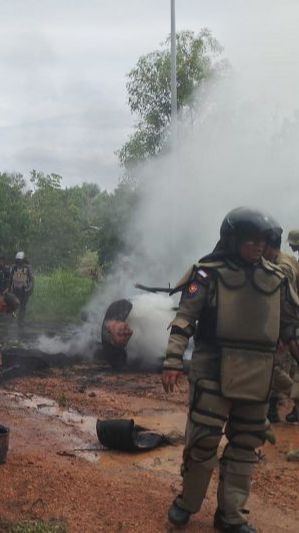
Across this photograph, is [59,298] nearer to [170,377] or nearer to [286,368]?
[286,368]

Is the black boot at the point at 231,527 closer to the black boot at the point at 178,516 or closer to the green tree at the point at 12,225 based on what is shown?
the black boot at the point at 178,516

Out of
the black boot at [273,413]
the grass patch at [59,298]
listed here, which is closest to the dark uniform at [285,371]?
the black boot at [273,413]

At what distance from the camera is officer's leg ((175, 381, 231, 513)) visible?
11.0ft

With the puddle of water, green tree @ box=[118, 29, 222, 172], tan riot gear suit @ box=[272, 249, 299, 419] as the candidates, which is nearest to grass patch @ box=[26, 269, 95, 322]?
green tree @ box=[118, 29, 222, 172]

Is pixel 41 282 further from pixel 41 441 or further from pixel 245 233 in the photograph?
pixel 245 233

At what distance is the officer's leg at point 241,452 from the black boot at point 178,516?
201mm

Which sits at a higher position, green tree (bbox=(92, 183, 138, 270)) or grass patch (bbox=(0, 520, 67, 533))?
green tree (bbox=(92, 183, 138, 270))

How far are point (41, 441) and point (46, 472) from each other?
102 centimetres

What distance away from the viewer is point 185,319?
137 inches

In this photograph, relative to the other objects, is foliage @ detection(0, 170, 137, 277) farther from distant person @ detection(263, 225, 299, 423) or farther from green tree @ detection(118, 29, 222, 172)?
distant person @ detection(263, 225, 299, 423)

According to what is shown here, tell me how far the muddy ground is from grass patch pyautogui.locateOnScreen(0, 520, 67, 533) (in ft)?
0.12

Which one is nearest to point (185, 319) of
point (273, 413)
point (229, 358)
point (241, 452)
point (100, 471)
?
point (229, 358)

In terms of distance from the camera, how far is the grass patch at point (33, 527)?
3.17 m

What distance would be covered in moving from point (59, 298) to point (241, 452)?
14321 millimetres
